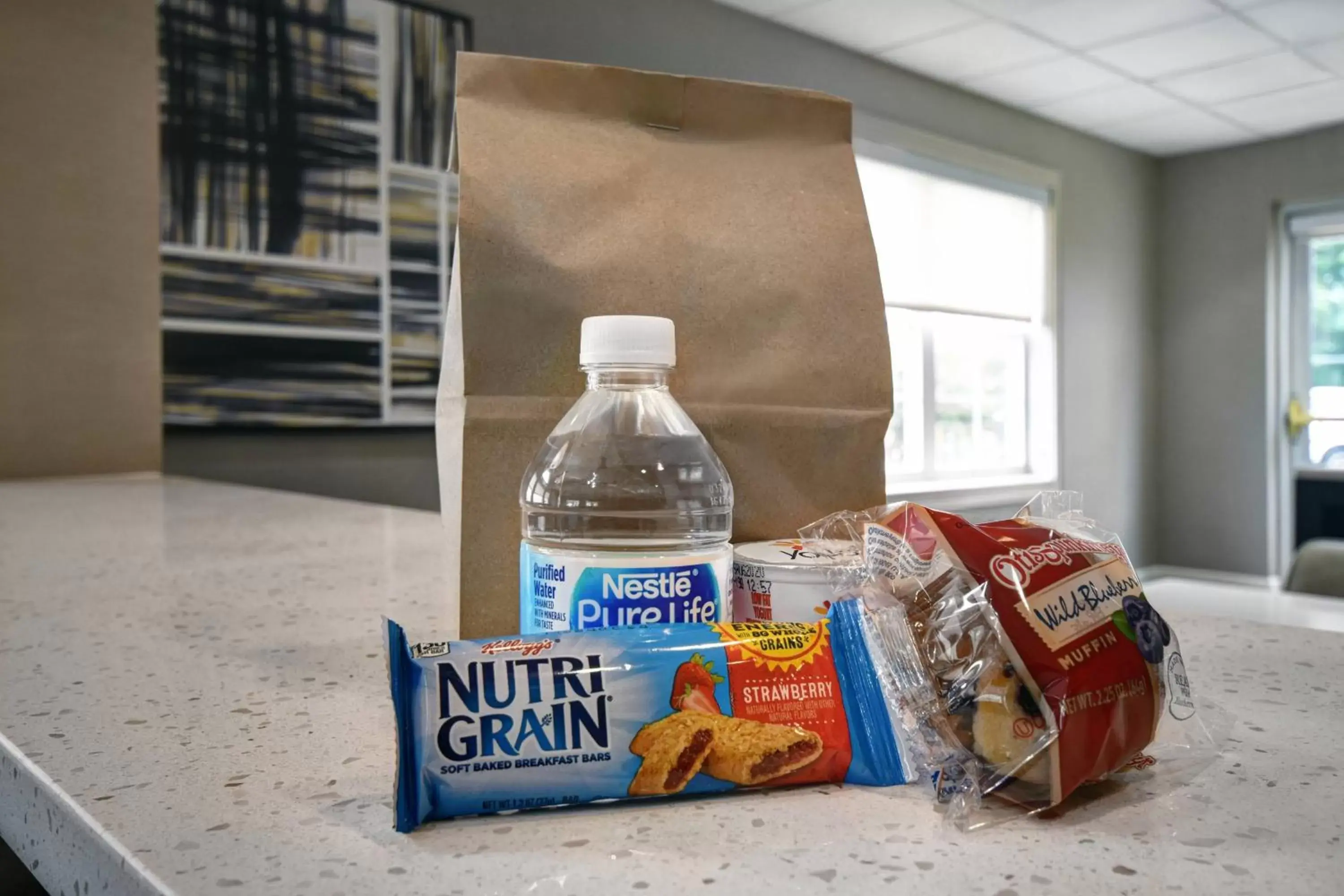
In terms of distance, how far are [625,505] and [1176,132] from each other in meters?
5.11

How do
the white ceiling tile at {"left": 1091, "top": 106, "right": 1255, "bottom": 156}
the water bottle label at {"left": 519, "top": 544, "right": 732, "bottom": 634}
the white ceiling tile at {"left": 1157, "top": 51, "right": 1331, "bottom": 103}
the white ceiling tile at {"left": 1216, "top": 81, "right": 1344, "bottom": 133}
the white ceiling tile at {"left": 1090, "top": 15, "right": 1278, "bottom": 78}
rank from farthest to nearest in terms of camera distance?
the white ceiling tile at {"left": 1091, "top": 106, "right": 1255, "bottom": 156} → the white ceiling tile at {"left": 1216, "top": 81, "right": 1344, "bottom": 133} → the white ceiling tile at {"left": 1157, "top": 51, "right": 1331, "bottom": 103} → the white ceiling tile at {"left": 1090, "top": 15, "right": 1278, "bottom": 78} → the water bottle label at {"left": 519, "top": 544, "right": 732, "bottom": 634}

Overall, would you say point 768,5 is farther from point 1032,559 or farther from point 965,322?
point 1032,559

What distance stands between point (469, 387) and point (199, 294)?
1.88 m

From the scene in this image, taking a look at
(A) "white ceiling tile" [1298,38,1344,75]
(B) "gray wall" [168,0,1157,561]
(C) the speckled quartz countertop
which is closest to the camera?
(C) the speckled quartz countertop

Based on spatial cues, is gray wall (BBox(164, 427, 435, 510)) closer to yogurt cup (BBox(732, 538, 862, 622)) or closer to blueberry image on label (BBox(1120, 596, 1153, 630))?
yogurt cup (BBox(732, 538, 862, 622))

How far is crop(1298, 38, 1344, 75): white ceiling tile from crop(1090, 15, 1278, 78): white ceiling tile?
0.44 feet

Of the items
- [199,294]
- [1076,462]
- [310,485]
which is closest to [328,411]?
[310,485]

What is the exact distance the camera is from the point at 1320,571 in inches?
84.0

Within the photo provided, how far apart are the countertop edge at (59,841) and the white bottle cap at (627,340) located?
0.24 m

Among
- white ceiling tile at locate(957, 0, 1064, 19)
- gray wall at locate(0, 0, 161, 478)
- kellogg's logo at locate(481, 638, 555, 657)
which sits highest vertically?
white ceiling tile at locate(957, 0, 1064, 19)

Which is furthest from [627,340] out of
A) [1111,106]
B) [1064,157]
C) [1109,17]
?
[1064,157]

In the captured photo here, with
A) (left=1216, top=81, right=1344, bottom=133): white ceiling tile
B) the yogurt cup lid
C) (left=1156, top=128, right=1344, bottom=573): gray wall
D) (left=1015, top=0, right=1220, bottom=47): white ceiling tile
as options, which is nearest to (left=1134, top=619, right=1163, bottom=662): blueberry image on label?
the yogurt cup lid

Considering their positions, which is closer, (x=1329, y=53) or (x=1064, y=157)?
(x=1329, y=53)

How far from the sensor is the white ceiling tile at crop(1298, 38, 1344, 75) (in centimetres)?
360
